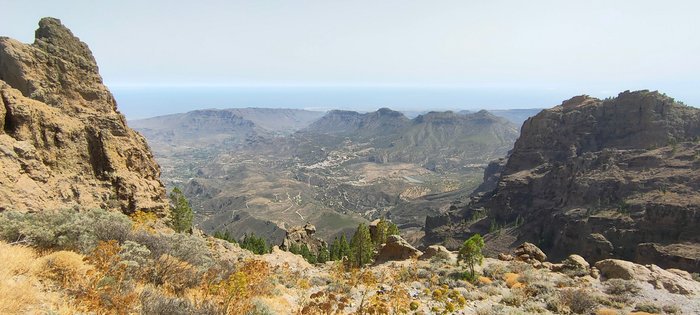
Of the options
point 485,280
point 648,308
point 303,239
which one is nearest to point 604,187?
point 303,239

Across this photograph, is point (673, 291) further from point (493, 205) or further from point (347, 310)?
point (493, 205)

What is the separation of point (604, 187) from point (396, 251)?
10056 cm

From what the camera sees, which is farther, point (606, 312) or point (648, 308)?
point (648, 308)

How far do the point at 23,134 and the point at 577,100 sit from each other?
642ft

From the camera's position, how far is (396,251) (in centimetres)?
4475

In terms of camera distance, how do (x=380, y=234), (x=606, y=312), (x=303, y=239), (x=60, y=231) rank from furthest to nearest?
(x=303, y=239)
(x=380, y=234)
(x=606, y=312)
(x=60, y=231)

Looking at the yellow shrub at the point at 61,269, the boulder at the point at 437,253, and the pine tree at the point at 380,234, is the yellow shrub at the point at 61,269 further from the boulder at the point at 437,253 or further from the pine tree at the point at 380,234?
the pine tree at the point at 380,234

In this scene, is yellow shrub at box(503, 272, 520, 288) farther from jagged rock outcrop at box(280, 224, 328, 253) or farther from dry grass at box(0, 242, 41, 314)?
jagged rock outcrop at box(280, 224, 328, 253)

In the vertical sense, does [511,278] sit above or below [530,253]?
above

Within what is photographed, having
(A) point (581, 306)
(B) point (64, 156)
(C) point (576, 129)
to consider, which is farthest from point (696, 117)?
(B) point (64, 156)

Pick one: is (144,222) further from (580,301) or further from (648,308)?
(648,308)

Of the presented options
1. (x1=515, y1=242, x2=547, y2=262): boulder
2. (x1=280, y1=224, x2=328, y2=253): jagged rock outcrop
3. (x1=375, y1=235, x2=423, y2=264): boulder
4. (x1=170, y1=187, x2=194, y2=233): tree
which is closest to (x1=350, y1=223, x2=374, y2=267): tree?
(x1=375, y1=235, x2=423, y2=264): boulder

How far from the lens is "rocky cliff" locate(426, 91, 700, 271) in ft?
282

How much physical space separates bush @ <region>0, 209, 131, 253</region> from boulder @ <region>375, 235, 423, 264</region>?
31.7 meters
